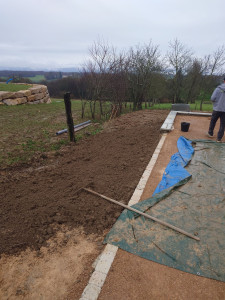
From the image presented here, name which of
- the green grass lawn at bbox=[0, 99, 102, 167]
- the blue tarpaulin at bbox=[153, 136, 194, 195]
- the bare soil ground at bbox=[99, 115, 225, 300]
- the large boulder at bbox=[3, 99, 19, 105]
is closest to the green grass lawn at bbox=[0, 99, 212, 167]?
the green grass lawn at bbox=[0, 99, 102, 167]

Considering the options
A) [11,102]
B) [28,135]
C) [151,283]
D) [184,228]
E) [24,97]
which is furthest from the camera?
[24,97]

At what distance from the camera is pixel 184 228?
2469 millimetres

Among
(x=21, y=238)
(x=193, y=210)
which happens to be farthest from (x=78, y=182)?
(x=193, y=210)

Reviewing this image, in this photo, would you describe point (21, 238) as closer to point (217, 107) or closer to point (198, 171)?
point (198, 171)

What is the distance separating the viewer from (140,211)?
9.05 feet

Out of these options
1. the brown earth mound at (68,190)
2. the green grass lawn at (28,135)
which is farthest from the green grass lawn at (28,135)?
the brown earth mound at (68,190)

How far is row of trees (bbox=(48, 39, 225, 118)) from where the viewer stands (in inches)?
418

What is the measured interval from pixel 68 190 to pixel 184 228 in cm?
210

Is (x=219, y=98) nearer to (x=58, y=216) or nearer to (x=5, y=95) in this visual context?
(x=58, y=216)

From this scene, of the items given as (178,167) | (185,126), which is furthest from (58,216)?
(185,126)

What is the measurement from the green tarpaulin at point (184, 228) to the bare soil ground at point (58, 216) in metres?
0.40

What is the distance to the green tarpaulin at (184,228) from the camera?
6.78 feet

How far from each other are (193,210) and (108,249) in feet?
4.72

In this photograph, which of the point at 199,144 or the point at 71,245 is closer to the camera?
the point at 71,245
